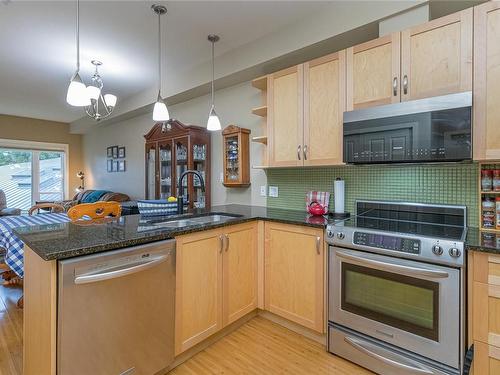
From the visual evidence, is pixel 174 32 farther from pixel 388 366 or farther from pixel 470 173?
pixel 388 366

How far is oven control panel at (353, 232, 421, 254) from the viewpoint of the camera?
1520 millimetres

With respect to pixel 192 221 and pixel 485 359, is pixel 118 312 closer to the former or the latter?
pixel 192 221

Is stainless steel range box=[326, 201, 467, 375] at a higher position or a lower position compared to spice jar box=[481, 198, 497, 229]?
lower

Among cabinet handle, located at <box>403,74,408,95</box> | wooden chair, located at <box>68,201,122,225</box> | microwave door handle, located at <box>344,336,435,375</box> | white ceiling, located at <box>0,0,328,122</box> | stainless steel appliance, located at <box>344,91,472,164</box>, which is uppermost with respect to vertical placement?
white ceiling, located at <box>0,0,328,122</box>

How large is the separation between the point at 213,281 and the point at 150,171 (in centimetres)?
286

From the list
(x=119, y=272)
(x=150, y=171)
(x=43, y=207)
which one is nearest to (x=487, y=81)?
(x=119, y=272)

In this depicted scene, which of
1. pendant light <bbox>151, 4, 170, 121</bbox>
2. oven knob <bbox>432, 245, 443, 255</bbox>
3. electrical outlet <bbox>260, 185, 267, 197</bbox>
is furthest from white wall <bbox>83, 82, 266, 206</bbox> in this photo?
oven knob <bbox>432, 245, 443, 255</bbox>

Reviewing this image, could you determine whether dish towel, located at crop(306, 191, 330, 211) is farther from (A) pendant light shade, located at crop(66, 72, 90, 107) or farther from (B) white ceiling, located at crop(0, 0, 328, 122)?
(A) pendant light shade, located at crop(66, 72, 90, 107)

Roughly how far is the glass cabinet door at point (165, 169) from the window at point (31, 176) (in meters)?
4.39

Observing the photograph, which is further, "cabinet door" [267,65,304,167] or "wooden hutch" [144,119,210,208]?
"wooden hutch" [144,119,210,208]

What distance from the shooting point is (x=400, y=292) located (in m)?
1.60

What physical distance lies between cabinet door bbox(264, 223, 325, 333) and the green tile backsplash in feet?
2.00

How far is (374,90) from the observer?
194cm

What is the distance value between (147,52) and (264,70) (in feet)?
4.31
